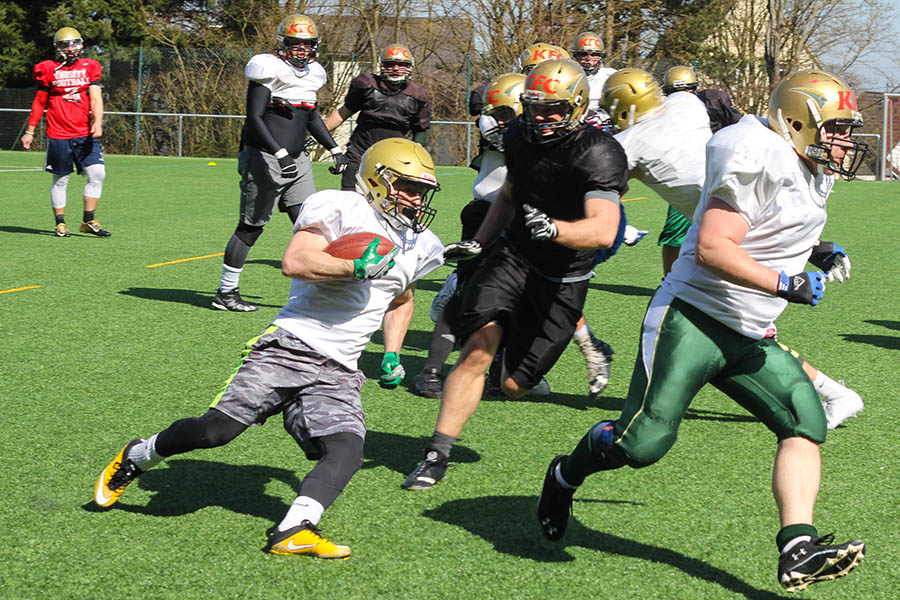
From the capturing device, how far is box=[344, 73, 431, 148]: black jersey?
8.64 meters

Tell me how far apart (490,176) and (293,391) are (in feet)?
8.11

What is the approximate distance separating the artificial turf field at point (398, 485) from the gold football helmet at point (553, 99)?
1.41 meters

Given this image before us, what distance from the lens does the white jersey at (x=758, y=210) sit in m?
3.15

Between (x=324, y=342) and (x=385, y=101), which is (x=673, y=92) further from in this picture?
(x=324, y=342)

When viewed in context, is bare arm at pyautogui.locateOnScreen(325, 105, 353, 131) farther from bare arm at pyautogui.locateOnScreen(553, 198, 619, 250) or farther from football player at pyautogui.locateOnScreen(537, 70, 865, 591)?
football player at pyautogui.locateOnScreen(537, 70, 865, 591)

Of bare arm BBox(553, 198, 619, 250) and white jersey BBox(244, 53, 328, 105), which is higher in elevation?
white jersey BBox(244, 53, 328, 105)

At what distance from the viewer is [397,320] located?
→ 5.23 meters

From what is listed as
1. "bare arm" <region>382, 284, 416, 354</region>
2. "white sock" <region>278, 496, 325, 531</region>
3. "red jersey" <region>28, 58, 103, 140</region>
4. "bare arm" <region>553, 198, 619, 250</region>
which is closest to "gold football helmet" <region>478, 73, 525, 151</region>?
"bare arm" <region>382, 284, 416, 354</region>

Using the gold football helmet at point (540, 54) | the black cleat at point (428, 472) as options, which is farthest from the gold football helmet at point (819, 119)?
the gold football helmet at point (540, 54)

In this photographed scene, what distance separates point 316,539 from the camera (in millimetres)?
3490

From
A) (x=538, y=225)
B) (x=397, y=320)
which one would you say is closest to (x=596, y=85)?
(x=397, y=320)

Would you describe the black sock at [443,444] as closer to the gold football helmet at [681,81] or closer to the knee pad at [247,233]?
the knee pad at [247,233]

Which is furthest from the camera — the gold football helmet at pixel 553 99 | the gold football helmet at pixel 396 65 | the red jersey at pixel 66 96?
the red jersey at pixel 66 96

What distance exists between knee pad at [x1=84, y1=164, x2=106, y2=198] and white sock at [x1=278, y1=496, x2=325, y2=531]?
8.55 m
